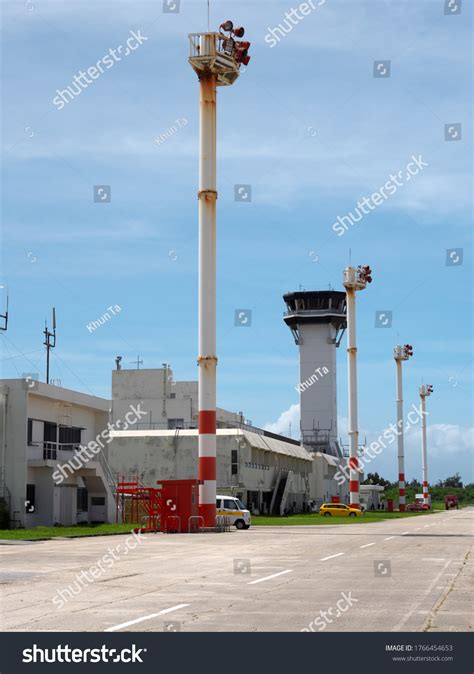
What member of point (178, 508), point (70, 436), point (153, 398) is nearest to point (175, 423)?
point (153, 398)

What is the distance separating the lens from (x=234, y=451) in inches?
2864

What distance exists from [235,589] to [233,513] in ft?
108

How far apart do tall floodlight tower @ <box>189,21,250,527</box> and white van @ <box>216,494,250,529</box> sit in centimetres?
512

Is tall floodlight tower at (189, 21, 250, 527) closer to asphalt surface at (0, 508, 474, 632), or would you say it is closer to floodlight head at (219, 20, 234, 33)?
floodlight head at (219, 20, 234, 33)

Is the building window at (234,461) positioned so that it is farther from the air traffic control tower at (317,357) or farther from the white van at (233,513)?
the air traffic control tower at (317,357)

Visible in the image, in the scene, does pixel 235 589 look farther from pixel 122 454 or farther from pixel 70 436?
pixel 122 454

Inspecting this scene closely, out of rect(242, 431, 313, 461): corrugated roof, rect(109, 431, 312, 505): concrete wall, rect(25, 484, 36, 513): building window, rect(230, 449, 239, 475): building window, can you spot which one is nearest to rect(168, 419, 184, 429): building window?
rect(242, 431, 313, 461): corrugated roof

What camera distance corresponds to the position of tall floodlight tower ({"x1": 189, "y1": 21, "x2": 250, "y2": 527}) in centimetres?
4447

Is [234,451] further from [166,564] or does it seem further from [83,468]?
[166,564]

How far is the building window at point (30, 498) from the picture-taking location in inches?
1838

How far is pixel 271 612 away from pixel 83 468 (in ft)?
127

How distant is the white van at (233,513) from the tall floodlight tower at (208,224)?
201 inches

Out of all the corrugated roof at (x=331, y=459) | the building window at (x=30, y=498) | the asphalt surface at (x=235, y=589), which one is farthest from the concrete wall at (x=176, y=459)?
the asphalt surface at (x=235, y=589)
